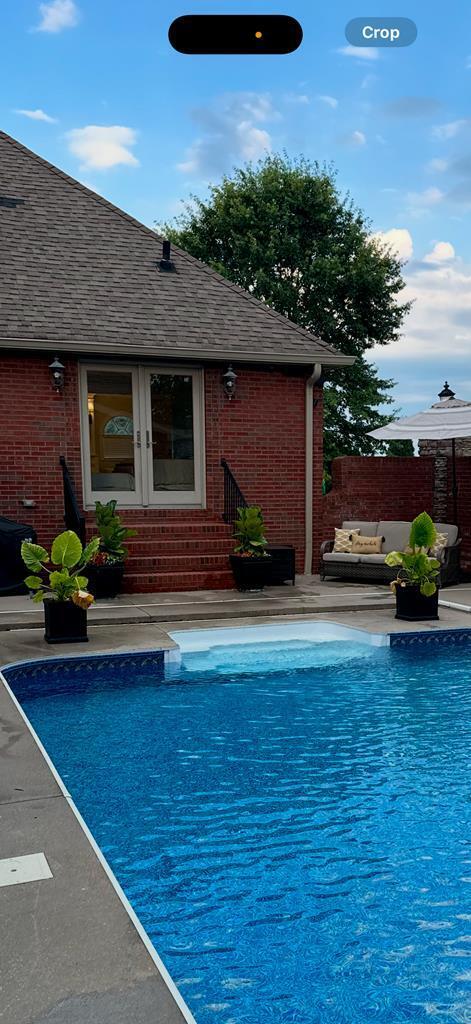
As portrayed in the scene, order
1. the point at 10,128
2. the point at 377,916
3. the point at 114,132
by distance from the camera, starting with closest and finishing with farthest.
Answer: the point at 377,916, the point at 114,132, the point at 10,128

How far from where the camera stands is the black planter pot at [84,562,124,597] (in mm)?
8594

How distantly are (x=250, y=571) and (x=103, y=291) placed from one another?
15.4ft

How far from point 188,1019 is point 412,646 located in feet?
17.8

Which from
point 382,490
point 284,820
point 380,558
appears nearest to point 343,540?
point 380,558

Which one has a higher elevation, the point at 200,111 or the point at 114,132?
the point at 114,132

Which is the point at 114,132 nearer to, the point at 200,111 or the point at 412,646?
the point at 200,111

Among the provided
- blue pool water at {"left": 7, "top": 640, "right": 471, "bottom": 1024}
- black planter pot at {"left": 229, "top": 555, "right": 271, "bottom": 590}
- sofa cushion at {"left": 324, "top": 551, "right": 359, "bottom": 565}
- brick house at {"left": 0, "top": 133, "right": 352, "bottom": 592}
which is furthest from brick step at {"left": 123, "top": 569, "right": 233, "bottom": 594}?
blue pool water at {"left": 7, "top": 640, "right": 471, "bottom": 1024}

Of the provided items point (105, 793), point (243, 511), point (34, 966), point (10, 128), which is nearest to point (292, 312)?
point (10, 128)

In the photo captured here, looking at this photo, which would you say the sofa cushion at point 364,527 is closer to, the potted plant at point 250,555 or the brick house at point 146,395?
the brick house at point 146,395

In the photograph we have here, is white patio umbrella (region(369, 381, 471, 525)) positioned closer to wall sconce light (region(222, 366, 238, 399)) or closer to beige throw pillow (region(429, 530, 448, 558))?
beige throw pillow (region(429, 530, 448, 558))

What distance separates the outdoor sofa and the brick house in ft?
2.47

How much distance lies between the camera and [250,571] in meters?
9.05

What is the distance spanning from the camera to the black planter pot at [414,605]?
7520 millimetres

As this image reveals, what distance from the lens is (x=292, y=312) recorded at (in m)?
21.8
